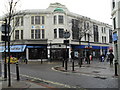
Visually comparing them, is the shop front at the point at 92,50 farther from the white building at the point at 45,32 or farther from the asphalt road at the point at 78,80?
the asphalt road at the point at 78,80

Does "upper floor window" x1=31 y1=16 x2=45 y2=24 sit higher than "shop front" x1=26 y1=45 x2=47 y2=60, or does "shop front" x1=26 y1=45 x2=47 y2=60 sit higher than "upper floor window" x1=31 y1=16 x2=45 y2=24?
"upper floor window" x1=31 y1=16 x2=45 y2=24

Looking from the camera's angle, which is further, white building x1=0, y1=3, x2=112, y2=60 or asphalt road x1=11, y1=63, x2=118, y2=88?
white building x1=0, y1=3, x2=112, y2=60

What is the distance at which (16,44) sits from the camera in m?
31.3

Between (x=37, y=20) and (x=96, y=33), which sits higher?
(x=37, y=20)

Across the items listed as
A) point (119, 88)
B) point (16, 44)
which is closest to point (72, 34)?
point (16, 44)

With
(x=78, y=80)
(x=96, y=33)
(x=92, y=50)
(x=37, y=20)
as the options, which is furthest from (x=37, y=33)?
(x=78, y=80)

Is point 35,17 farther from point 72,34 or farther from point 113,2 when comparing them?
point 113,2

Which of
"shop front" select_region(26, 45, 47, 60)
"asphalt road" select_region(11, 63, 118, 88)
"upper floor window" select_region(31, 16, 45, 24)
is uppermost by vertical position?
"upper floor window" select_region(31, 16, 45, 24)

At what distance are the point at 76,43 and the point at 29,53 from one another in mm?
10755

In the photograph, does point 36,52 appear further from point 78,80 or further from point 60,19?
point 78,80

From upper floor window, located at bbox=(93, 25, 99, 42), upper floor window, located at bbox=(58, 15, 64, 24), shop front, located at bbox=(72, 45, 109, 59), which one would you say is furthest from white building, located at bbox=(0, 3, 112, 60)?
upper floor window, located at bbox=(93, 25, 99, 42)

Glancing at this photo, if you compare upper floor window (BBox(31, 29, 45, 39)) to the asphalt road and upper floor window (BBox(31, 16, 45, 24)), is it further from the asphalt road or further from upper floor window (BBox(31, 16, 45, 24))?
the asphalt road

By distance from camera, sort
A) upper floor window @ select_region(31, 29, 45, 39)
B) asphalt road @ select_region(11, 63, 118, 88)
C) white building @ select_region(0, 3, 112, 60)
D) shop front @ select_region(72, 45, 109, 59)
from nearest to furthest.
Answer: asphalt road @ select_region(11, 63, 118, 88), white building @ select_region(0, 3, 112, 60), upper floor window @ select_region(31, 29, 45, 39), shop front @ select_region(72, 45, 109, 59)

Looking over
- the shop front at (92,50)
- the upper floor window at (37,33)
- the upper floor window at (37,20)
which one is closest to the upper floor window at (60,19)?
the upper floor window at (37,20)
